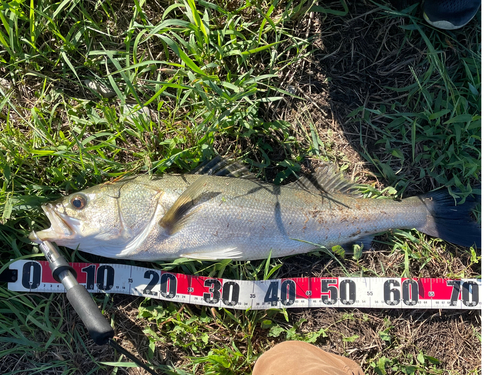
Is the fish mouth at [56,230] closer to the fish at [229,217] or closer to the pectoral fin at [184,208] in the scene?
the fish at [229,217]

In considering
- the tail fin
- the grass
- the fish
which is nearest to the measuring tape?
the grass

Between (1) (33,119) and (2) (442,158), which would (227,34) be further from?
(2) (442,158)

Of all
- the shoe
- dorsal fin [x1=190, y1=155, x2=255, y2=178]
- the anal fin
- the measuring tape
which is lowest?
the measuring tape

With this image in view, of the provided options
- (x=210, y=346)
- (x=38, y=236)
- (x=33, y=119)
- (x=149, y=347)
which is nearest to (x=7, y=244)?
(x=38, y=236)

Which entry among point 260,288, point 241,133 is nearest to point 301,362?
point 260,288

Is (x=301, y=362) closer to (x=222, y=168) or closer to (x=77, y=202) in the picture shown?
(x=222, y=168)

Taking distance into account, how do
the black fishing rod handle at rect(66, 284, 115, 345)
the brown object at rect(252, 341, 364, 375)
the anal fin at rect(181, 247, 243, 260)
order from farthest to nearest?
1. the anal fin at rect(181, 247, 243, 260)
2. the brown object at rect(252, 341, 364, 375)
3. the black fishing rod handle at rect(66, 284, 115, 345)

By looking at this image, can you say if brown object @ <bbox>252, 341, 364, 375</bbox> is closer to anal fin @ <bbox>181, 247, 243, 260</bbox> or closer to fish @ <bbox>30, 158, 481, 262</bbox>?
fish @ <bbox>30, 158, 481, 262</bbox>
